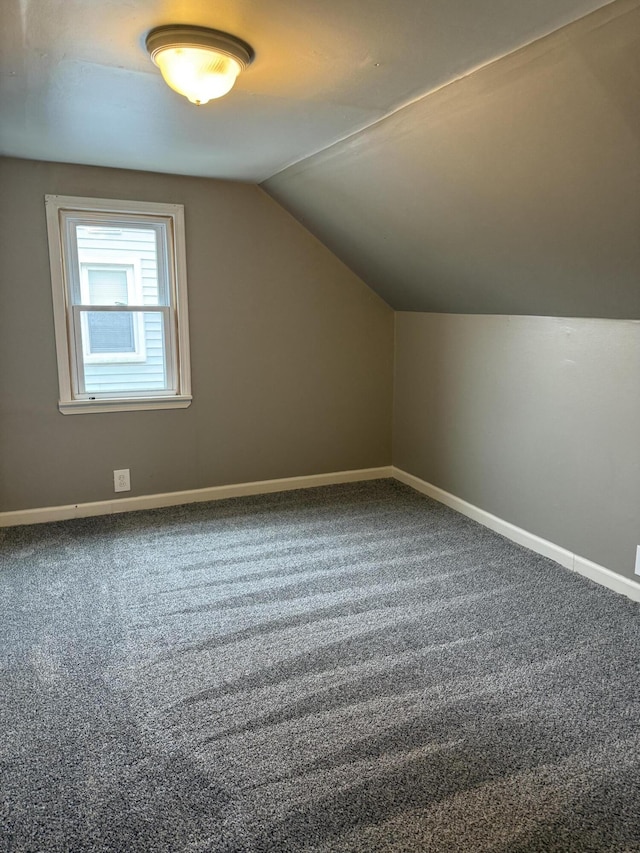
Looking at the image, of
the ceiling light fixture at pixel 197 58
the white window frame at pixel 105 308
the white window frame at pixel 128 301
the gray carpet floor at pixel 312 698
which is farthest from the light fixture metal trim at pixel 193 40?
the gray carpet floor at pixel 312 698

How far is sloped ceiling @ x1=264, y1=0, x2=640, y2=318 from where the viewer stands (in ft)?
Result: 5.62


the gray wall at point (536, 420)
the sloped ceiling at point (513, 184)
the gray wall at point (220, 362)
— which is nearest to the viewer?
the sloped ceiling at point (513, 184)

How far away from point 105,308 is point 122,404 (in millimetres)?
574

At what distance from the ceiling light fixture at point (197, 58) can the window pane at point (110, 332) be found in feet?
6.06

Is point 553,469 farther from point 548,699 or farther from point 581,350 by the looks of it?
point 548,699

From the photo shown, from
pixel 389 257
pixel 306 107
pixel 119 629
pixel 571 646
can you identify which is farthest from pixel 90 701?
pixel 389 257

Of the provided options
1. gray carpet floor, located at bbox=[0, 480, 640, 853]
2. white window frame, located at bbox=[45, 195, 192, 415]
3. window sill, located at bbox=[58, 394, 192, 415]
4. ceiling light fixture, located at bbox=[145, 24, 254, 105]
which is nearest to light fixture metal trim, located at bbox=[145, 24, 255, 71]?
ceiling light fixture, located at bbox=[145, 24, 254, 105]

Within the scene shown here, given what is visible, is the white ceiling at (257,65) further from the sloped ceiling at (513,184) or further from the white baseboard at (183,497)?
the white baseboard at (183,497)

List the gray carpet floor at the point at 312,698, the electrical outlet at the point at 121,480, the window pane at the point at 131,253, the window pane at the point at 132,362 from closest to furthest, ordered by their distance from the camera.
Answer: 1. the gray carpet floor at the point at 312,698
2. the window pane at the point at 131,253
3. the window pane at the point at 132,362
4. the electrical outlet at the point at 121,480

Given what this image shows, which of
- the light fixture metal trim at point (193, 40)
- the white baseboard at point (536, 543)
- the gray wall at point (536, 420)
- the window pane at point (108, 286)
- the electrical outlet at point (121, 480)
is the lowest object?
the white baseboard at point (536, 543)

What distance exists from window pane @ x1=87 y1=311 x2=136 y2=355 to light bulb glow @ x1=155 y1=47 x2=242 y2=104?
6.05ft

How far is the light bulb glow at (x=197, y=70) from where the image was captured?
184 centimetres

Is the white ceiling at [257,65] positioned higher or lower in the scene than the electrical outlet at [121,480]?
higher

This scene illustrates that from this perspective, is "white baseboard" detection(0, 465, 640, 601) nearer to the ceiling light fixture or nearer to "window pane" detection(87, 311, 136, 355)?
"window pane" detection(87, 311, 136, 355)
